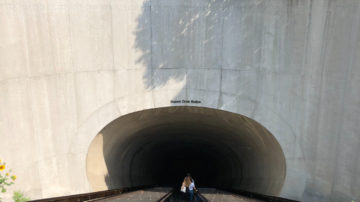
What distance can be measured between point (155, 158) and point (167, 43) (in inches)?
304

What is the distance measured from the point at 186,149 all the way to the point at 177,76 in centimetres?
721

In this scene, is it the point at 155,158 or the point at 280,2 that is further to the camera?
the point at 155,158

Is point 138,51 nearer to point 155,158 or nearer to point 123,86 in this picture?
point 123,86

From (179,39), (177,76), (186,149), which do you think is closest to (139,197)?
(177,76)

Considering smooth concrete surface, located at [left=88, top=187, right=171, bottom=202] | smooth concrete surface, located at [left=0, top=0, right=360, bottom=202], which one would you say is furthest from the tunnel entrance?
smooth concrete surface, located at [left=88, top=187, right=171, bottom=202]

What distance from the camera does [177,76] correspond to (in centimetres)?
733

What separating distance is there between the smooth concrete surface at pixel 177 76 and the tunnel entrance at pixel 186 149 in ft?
1.84

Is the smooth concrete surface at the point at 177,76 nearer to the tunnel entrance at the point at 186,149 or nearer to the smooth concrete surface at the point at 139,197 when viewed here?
the tunnel entrance at the point at 186,149

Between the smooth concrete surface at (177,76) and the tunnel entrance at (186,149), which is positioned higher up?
the smooth concrete surface at (177,76)

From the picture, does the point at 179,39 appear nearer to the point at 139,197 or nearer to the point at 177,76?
the point at 177,76

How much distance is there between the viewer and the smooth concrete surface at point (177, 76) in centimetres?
674

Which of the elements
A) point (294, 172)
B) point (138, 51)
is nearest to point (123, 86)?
point (138, 51)

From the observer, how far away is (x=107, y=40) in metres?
7.04

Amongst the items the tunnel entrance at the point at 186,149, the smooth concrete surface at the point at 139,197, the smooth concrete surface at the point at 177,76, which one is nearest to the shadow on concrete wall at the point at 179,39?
the smooth concrete surface at the point at 177,76
